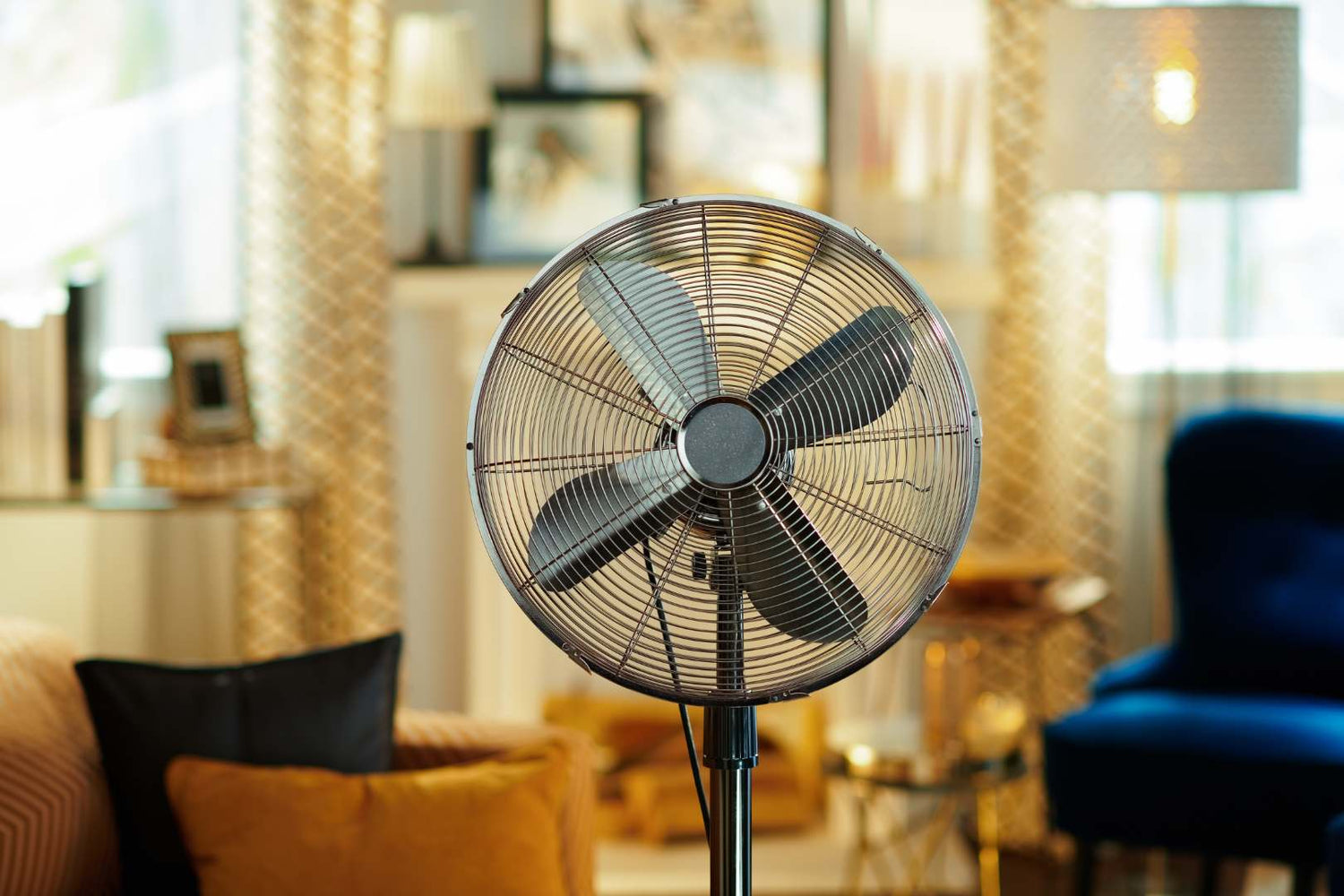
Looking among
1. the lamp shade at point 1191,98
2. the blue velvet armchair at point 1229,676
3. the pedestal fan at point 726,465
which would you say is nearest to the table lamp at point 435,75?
the lamp shade at point 1191,98

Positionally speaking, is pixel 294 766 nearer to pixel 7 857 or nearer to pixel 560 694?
pixel 7 857

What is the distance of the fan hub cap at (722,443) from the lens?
1.14 meters

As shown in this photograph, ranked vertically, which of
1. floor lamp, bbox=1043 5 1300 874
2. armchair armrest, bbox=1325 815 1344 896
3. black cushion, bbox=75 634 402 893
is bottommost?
armchair armrest, bbox=1325 815 1344 896

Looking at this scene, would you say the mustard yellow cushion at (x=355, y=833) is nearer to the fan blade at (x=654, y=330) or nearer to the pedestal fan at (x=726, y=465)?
the pedestal fan at (x=726, y=465)

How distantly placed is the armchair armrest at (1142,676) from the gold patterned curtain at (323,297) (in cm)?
146

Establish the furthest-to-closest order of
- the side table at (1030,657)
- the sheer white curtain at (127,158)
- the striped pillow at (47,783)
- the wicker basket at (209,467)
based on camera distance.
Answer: the sheer white curtain at (127,158) → the wicker basket at (209,467) → the side table at (1030,657) → the striped pillow at (47,783)

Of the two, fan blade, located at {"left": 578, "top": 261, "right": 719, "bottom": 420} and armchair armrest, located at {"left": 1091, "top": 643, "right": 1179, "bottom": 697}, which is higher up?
fan blade, located at {"left": 578, "top": 261, "right": 719, "bottom": 420}

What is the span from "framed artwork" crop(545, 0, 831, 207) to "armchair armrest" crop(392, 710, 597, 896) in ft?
5.04

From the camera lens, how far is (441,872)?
59.1 inches

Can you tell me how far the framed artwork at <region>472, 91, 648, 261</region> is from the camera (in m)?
3.05

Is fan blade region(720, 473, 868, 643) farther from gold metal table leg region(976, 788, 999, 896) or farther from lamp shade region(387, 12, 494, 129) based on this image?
lamp shade region(387, 12, 494, 129)

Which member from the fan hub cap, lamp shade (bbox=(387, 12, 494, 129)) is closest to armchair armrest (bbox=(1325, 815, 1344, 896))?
the fan hub cap

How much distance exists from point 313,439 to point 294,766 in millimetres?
1548

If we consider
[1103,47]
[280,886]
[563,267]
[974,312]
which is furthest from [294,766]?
[974,312]
